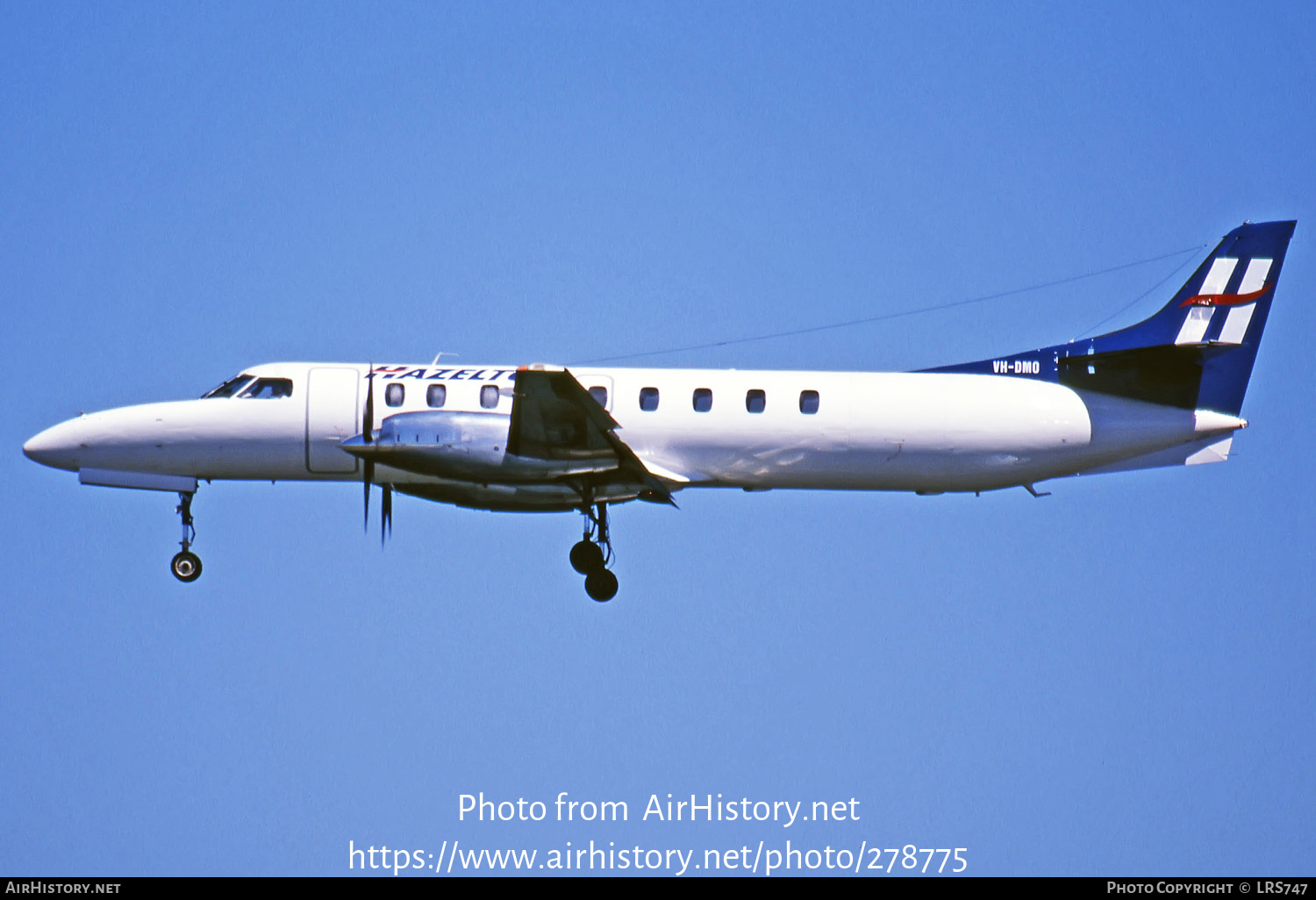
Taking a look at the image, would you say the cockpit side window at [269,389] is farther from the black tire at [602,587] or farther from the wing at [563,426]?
the black tire at [602,587]

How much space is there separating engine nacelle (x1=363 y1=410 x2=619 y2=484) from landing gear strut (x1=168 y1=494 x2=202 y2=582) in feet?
14.6

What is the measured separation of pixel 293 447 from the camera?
90.9 ft

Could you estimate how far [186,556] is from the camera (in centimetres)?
2842

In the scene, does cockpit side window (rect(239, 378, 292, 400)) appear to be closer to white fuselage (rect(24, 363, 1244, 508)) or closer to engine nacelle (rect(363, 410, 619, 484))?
white fuselage (rect(24, 363, 1244, 508))

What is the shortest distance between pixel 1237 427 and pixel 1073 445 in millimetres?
2683

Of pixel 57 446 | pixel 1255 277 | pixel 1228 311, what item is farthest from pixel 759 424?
pixel 57 446

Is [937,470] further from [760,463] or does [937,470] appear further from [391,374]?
[391,374]

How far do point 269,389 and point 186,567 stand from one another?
3238 mm

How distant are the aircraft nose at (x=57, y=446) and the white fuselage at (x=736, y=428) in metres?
0.25

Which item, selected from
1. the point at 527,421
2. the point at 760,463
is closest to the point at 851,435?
the point at 760,463

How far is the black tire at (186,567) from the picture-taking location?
93.0 feet

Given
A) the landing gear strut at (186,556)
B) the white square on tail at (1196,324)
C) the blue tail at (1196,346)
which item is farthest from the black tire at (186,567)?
the white square on tail at (1196,324)

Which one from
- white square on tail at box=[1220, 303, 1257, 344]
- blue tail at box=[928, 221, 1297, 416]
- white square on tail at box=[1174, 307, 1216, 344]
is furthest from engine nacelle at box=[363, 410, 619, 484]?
white square on tail at box=[1220, 303, 1257, 344]
